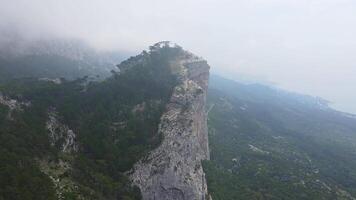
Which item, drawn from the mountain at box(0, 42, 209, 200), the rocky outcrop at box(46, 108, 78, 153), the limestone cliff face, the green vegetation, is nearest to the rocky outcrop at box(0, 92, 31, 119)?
the mountain at box(0, 42, 209, 200)

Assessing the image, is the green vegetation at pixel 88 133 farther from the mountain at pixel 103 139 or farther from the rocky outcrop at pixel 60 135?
the rocky outcrop at pixel 60 135

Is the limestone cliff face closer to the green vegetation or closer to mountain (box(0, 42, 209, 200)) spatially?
mountain (box(0, 42, 209, 200))

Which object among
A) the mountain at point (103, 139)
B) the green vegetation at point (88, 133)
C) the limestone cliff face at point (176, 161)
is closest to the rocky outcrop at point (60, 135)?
the mountain at point (103, 139)

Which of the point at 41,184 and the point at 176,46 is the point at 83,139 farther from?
the point at 176,46

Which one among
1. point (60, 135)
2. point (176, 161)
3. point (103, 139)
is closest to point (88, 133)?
point (103, 139)

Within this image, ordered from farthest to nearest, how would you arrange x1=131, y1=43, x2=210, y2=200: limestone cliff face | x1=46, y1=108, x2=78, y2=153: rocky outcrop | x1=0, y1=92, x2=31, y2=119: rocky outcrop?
1. x1=131, y1=43, x2=210, y2=200: limestone cliff face
2. x1=0, y1=92, x2=31, y2=119: rocky outcrop
3. x1=46, y1=108, x2=78, y2=153: rocky outcrop

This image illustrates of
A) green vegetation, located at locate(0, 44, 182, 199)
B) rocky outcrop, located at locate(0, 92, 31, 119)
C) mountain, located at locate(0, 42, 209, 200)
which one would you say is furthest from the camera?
rocky outcrop, located at locate(0, 92, 31, 119)

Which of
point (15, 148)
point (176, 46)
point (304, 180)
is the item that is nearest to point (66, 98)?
point (15, 148)

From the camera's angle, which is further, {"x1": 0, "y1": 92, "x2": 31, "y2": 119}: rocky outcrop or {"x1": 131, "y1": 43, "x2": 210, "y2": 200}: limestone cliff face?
{"x1": 131, "y1": 43, "x2": 210, "y2": 200}: limestone cliff face
